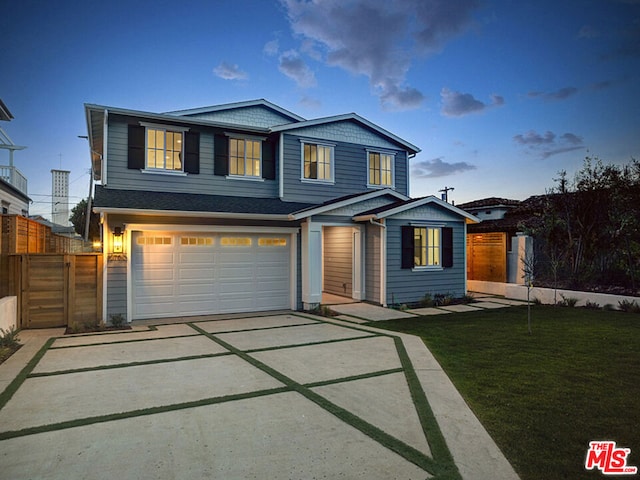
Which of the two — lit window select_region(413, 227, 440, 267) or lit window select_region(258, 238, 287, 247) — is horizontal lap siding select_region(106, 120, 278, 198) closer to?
lit window select_region(258, 238, 287, 247)

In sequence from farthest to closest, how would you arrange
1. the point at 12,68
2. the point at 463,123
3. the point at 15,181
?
the point at 463,123 → the point at 15,181 → the point at 12,68

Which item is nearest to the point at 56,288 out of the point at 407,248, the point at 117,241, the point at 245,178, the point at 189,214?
the point at 117,241

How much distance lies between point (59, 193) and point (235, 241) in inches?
1296

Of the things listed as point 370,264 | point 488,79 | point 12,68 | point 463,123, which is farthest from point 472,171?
point 12,68

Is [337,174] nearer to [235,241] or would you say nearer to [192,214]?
[235,241]

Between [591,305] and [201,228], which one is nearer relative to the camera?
[201,228]

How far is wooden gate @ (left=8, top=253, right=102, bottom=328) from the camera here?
8.48m

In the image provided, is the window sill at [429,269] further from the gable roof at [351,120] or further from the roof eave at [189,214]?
the gable roof at [351,120]

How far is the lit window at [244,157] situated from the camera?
38.7ft

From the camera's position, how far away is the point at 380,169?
45.9 ft

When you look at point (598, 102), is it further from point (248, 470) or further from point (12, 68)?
point (12, 68)

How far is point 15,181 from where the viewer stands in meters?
16.7

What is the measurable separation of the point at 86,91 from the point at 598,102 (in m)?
19.4

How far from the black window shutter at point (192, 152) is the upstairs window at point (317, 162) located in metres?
3.37
